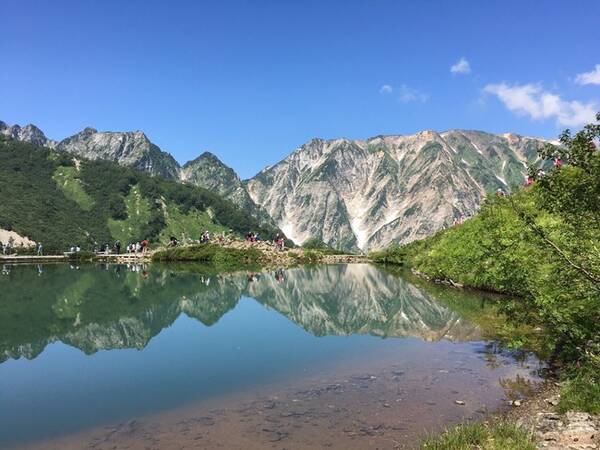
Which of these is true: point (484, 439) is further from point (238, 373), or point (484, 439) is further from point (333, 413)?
point (238, 373)

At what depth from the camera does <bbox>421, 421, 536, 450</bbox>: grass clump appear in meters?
16.6

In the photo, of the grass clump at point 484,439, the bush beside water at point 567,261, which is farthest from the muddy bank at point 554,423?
the bush beside water at point 567,261

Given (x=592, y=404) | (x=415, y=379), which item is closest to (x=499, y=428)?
(x=592, y=404)

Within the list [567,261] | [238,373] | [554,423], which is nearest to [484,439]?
[554,423]

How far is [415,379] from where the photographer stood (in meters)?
29.0

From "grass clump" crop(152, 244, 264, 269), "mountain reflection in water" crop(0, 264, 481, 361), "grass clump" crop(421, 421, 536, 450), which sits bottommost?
"grass clump" crop(421, 421, 536, 450)

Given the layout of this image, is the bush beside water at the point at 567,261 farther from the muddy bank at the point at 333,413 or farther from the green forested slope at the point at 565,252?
the muddy bank at the point at 333,413

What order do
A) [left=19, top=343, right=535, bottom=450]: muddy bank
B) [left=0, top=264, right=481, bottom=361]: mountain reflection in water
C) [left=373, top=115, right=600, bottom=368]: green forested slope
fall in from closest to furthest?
[left=373, top=115, right=600, bottom=368]: green forested slope
[left=19, top=343, right=535, bottom=450]: muddy bank
[left=0, top=264, right=481, bottom=361]: mountain reflection in water

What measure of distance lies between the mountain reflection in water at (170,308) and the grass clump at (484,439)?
25.6 m

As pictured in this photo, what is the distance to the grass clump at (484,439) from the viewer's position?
54.5 feet

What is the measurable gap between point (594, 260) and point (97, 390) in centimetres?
2352

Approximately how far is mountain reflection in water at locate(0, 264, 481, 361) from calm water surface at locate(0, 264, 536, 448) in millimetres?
315

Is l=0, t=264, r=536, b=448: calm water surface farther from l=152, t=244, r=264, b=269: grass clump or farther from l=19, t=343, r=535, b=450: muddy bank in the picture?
l=152, t=244, r=264, b=269: grass clump

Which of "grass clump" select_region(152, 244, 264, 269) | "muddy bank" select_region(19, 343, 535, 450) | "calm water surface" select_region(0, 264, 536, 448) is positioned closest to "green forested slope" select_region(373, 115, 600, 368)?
"muddy bank" select_region(19, 343, 535, 450)
